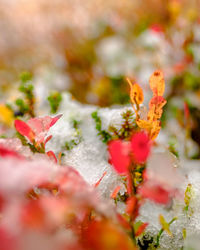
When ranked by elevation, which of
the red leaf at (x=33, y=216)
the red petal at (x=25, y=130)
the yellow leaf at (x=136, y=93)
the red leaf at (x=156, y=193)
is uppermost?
the yellow leaf at (x=136, y=93)

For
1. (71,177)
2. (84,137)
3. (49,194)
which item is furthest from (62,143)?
(71,177)

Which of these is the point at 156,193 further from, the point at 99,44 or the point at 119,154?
the point at 99,44

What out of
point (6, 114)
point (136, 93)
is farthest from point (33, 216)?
point (6, 114)

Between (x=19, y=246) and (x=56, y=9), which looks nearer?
(x=19, y=246)

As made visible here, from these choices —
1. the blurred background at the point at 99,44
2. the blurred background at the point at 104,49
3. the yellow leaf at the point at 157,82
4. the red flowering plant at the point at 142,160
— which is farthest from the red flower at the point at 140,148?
the blurred background at the point at 99,44

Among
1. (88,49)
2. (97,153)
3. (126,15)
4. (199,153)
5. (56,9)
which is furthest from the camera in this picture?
(56,9)

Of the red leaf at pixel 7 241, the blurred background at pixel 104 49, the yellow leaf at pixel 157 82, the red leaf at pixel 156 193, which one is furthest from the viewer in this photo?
the blurred background at pixel 104 49

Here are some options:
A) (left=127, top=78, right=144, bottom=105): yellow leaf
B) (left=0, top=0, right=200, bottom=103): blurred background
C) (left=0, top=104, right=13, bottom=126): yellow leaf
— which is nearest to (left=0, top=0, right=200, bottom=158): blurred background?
(left=0, top=0, right=200, bottom=103): blurred background

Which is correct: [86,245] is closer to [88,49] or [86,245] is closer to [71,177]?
[71,177]

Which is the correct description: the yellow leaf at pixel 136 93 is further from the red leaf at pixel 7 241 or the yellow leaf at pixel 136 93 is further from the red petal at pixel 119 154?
the red leaf at pixel 7 241
